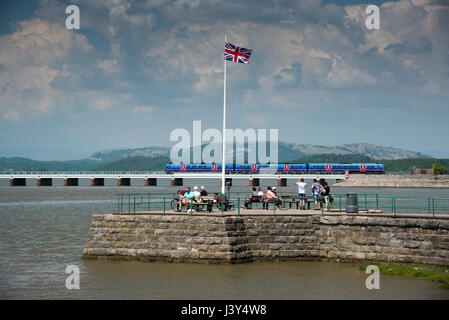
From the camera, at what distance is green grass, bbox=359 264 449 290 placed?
1864 centimetres

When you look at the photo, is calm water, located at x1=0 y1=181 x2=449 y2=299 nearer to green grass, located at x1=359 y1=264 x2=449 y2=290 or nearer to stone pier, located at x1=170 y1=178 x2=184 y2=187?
green grass, located at x1=359 y1=264 x2=449 y2=290

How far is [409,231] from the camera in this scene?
68.3 ft

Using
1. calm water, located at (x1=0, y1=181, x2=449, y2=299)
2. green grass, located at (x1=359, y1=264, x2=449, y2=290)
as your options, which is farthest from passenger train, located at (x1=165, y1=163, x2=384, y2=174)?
calm water, located at (x1=0, y1=181, x2=449, y2=299)

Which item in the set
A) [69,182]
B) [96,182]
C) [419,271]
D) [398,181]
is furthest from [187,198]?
[69,182]

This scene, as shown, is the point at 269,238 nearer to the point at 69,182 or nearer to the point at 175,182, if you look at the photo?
the point at 175,182

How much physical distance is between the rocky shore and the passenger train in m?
14.5

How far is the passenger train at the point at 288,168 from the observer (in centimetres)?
13588

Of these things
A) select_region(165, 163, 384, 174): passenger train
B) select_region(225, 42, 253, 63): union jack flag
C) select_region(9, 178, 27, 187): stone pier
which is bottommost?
select_region(9, 178, 27, 187): stone pier

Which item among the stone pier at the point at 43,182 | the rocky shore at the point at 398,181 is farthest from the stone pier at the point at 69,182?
the rocky shore at the point at 398,181

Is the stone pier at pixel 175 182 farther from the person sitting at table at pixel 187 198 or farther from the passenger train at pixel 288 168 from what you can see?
the person sitting at table at pixel 187 198
